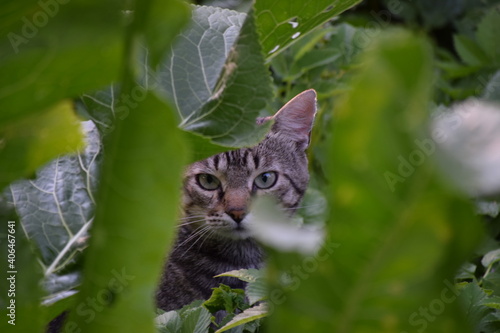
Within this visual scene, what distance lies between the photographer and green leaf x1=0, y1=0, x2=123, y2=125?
261 millimetres

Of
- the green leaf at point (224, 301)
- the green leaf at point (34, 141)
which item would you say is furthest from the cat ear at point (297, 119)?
the green leaf at point (34, 141)

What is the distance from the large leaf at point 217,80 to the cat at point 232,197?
130 cm

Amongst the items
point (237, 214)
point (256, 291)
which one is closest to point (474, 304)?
point (256, 291)

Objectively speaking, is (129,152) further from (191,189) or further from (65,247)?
(191,189)

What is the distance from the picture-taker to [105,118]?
50 centimetres

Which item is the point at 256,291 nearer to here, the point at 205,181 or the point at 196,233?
the point at 196,233

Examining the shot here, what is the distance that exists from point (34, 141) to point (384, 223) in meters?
0.18

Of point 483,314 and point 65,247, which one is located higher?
point 65,247

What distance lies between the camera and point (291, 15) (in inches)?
17.2

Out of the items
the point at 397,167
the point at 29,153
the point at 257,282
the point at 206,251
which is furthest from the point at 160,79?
the point at 206,251

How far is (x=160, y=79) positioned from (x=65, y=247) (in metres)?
0.14

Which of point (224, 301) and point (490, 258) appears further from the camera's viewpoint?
point (490, 258)

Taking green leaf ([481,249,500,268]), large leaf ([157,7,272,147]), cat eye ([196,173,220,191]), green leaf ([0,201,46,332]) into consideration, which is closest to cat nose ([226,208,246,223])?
cat eye ([196,173,220,191])

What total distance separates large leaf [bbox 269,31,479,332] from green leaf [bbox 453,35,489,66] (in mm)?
2057
